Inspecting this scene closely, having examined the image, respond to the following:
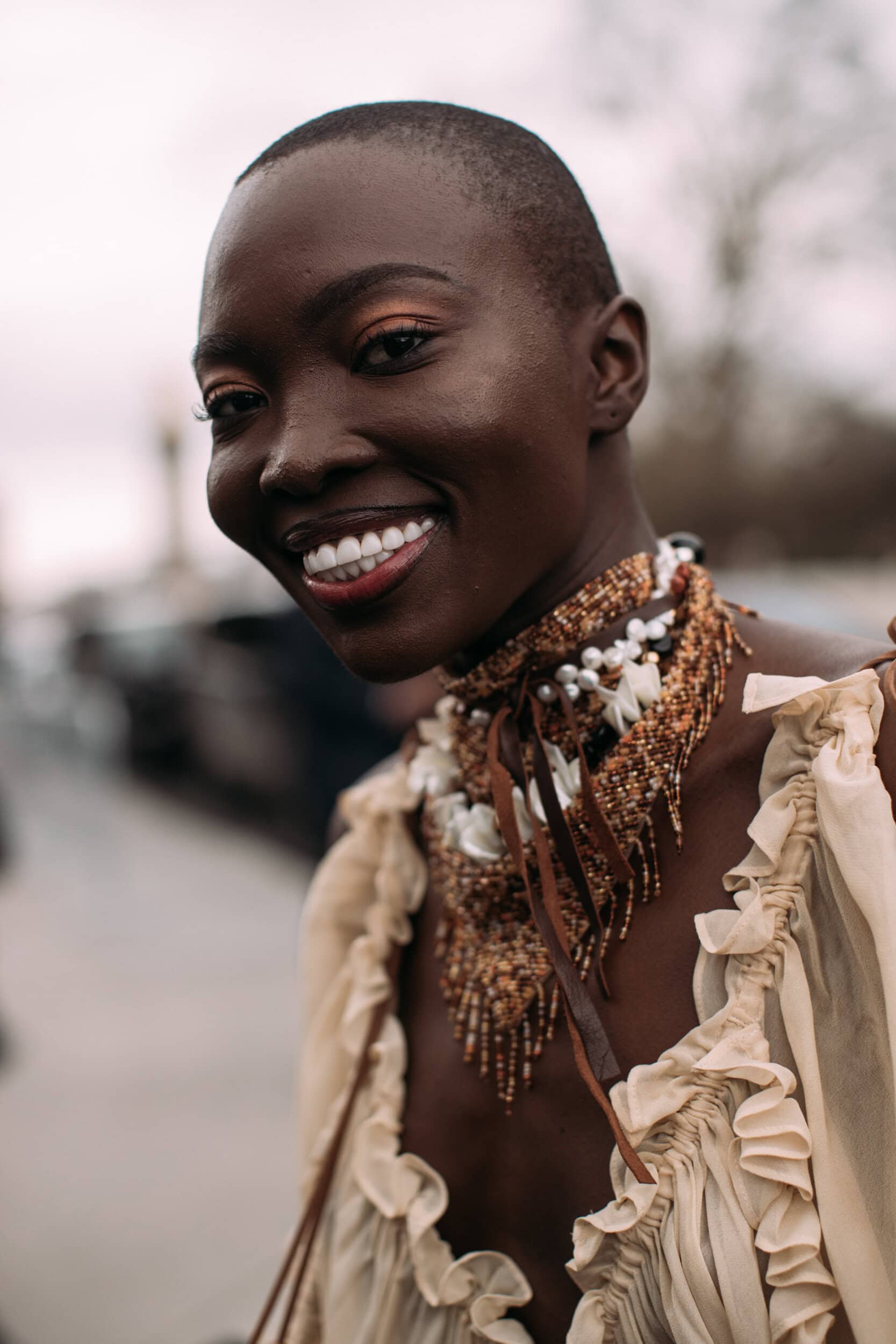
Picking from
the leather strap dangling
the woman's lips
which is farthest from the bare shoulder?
the woman's lips

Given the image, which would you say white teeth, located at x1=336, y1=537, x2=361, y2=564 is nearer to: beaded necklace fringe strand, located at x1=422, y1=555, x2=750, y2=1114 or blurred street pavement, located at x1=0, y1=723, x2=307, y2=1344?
beaded necklace fringe strand, located at x1=422, y1=555, x2=750, y2=1114

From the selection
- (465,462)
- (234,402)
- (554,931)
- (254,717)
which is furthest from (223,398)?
(254,717)

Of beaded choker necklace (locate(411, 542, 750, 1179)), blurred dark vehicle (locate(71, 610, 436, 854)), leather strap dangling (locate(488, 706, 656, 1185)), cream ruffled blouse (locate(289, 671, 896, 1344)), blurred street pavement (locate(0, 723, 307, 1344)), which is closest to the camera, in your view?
cream ruffled blouse (locate(289, 671, 896, 1344))

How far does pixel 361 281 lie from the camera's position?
104 centimetres

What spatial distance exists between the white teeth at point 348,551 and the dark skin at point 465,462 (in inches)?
0.4

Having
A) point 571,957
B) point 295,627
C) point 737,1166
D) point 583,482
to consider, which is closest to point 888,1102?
point 737,1166

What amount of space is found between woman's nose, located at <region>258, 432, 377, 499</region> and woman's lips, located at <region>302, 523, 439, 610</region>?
93 mm

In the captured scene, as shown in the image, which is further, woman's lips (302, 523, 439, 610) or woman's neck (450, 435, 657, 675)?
woman's neck (450, 435, 657, 675)

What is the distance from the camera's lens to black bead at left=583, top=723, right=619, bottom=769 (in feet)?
3.99

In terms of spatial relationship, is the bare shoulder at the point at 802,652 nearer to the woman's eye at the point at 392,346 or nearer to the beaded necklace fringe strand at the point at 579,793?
the beaded necklace fringe strand at the point at 579,793

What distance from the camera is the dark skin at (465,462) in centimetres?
105

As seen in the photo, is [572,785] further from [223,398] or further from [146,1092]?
[146,1092]

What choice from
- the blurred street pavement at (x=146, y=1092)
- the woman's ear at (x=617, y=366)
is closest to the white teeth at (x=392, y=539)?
the woman's ear at (x=617, y=366)

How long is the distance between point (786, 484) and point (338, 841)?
12.3 metres
